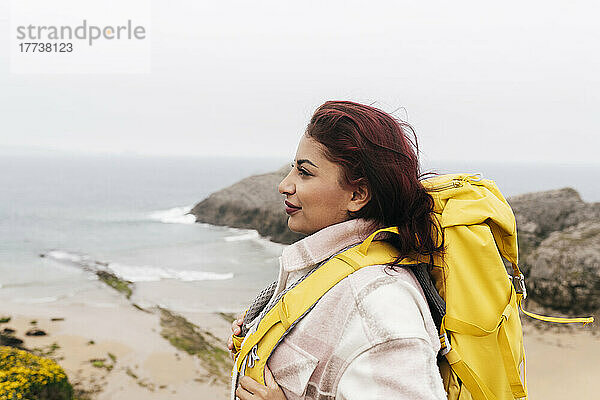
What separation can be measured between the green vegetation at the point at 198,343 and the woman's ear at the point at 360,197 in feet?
14.0

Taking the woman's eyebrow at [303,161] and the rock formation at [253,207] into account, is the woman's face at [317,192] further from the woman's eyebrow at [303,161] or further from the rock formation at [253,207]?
the rock formation at [253,207]

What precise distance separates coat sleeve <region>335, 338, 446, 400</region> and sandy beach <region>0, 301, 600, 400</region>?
406 cm

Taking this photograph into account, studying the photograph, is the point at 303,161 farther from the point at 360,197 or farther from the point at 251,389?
the point at 251,389

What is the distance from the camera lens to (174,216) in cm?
1262

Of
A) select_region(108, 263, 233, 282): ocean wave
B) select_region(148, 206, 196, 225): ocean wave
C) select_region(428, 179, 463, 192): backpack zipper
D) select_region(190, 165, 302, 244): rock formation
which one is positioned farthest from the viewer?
select_region(148, 206, 196, 225): ocean wave

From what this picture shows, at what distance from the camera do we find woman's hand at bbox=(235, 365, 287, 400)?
1304mm

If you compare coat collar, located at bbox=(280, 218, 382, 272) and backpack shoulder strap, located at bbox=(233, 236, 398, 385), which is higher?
coat collar, located at bbox=(280, 218, 382, 272)

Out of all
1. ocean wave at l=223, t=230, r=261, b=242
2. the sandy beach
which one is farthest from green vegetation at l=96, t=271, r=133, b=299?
ocean wave at l=223, t=230, r=261, b=242

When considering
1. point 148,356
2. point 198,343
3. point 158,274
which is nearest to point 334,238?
point 148,356

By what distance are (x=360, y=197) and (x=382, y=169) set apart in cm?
10

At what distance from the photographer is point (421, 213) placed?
4.56ft

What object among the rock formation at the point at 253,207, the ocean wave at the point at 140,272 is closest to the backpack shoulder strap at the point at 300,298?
the ocean wave at the point at 140,272

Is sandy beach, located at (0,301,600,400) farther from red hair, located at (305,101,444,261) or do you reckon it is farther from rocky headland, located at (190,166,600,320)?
red hair, located at (305,101,444,261)

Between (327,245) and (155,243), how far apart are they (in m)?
10.0
